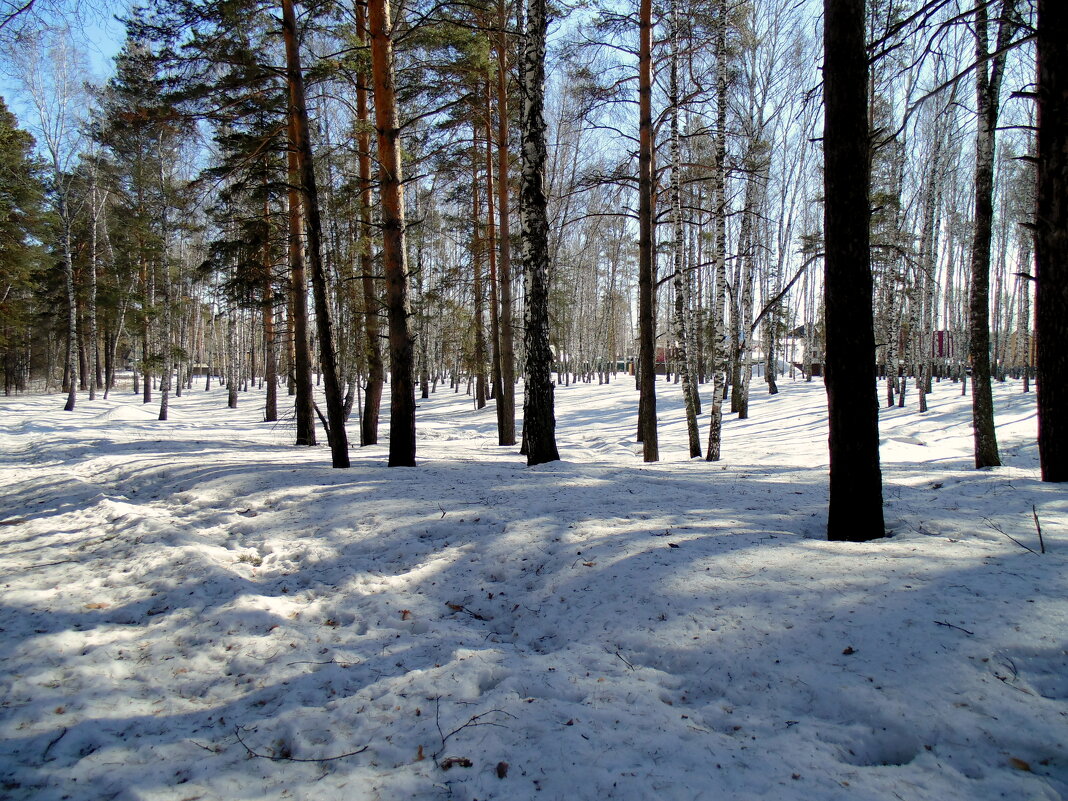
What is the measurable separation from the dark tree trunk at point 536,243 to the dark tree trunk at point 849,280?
4.39 metres

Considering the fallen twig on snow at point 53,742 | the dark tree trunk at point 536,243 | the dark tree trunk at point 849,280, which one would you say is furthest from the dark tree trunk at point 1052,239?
the fallen twig on snow at point 53,742

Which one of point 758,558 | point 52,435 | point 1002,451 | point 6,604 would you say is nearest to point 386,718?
point 758,558

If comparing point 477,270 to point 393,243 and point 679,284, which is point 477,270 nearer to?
point 679,284

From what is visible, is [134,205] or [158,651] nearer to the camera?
[158,651]

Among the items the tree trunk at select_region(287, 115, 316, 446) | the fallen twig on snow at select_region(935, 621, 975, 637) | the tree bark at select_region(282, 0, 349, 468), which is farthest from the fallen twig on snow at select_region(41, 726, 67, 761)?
the tree trunk at select_region(287, 115, 316, 446)

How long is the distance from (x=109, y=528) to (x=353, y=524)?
7.93ft

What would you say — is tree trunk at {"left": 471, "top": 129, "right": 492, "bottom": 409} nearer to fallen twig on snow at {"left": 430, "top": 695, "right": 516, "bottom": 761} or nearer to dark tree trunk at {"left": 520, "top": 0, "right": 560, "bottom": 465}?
dark tree trunk at {"left": 520, "top": 0, "right": 560, "bottom": 465}

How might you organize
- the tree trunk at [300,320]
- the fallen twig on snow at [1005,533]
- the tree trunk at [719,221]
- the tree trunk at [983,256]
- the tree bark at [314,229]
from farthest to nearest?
1. the tree trunk at [300,320]
2. the tree trunk at [719,221]
3. the tree trunk at [983,256]
4. the tree bark at [314,229]
5. the fallen twig on snow at [1005,533]

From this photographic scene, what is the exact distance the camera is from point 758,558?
3.30 m

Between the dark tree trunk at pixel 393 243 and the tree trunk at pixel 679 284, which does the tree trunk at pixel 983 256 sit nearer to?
the tree trunk at pixel 679 284

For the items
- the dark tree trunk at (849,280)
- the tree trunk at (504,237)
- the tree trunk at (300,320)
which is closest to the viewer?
the dark tree trunk at (849,280)

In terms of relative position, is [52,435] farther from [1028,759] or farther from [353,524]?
[1028,759]

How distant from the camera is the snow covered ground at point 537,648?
1.88 m

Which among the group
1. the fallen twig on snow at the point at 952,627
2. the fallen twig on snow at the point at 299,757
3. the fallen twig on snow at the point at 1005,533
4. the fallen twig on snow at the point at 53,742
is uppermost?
the fallen twig on snow at the point at 1005,533
